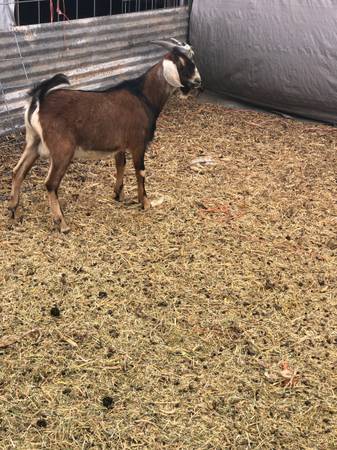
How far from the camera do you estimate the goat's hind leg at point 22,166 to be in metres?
4.44

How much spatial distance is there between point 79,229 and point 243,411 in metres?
2.18

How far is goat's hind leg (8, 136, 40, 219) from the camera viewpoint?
4.44 m

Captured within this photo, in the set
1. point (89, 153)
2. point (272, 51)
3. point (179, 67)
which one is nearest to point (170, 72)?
point (179, 67)

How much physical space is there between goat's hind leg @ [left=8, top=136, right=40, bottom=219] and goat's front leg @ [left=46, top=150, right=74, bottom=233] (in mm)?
305

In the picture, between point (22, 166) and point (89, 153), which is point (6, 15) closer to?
point (22, 166)

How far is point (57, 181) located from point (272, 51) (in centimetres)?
458

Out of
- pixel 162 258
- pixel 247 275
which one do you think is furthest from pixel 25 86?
pixel 247 275

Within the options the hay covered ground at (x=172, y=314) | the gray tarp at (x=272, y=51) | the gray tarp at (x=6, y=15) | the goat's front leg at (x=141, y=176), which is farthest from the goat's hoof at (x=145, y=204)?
the gray tarp at (x=272, y=51)

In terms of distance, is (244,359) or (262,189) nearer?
(244,359)

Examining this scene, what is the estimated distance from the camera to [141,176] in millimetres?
4848

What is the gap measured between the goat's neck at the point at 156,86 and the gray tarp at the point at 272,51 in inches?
131

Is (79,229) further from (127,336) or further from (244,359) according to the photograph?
(244,359)

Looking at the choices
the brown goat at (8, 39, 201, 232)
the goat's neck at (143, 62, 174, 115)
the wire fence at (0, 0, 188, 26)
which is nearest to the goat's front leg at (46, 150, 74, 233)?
the brown goat at (8, 39, 201, 232)

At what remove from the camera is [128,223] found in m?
4.73
